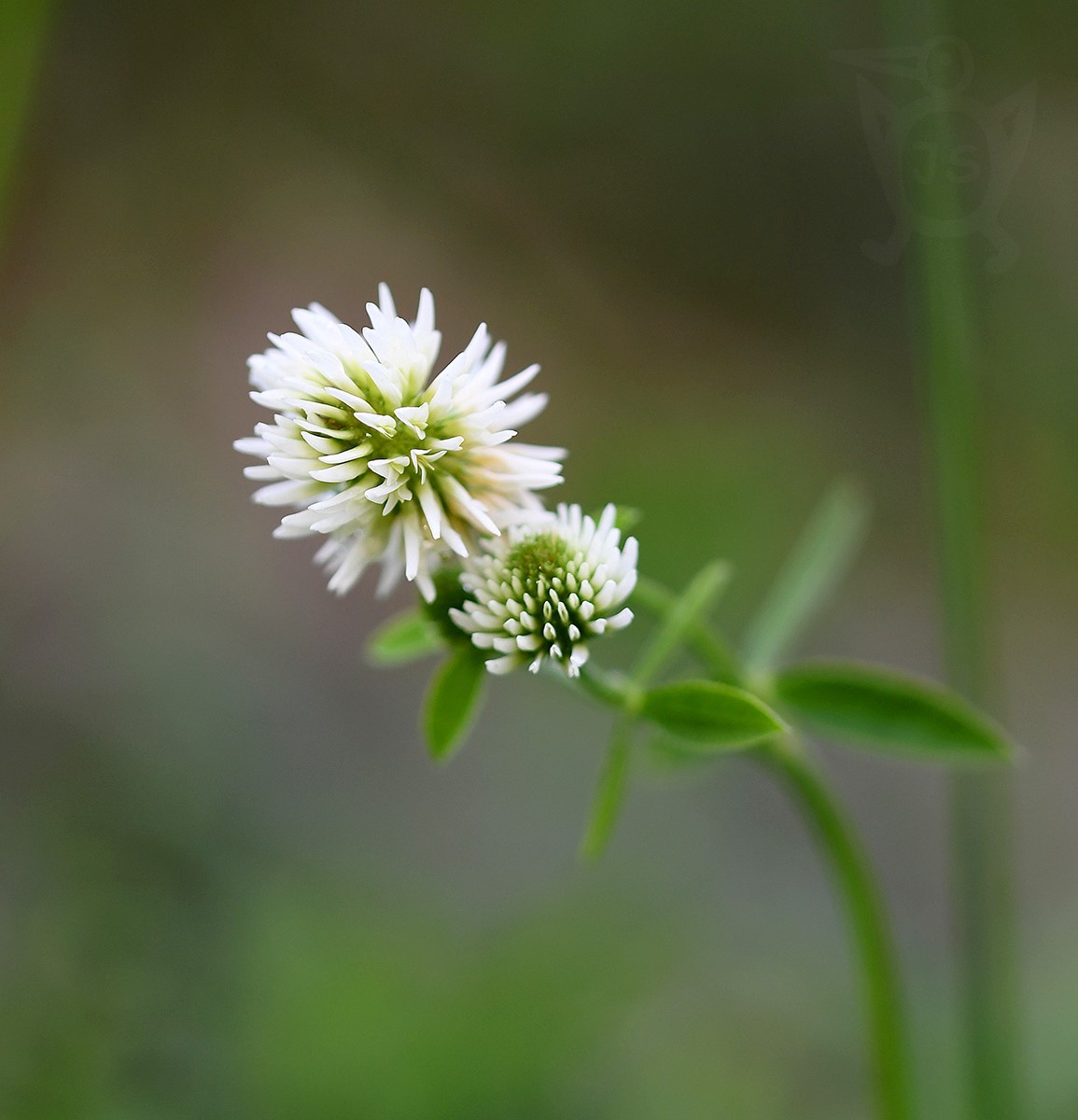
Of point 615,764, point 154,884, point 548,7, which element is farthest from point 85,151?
point 615,764

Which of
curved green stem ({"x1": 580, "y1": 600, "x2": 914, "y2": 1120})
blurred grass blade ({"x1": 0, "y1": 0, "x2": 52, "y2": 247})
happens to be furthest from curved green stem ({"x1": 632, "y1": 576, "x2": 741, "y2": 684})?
blurred grass blade ({"x1": 0, "y1": 0, "x2": 52, "y2": 247})

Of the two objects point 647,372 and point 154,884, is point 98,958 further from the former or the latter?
point 647,372

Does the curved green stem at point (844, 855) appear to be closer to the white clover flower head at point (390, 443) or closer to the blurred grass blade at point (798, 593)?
the blurred grass blade at point (798, 593)

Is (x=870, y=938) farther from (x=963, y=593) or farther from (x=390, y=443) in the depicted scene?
(x=390, y=443)

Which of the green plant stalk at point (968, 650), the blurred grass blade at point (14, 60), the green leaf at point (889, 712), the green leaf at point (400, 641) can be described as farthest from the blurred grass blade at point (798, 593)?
the blurred grass blade at point (14, 60)

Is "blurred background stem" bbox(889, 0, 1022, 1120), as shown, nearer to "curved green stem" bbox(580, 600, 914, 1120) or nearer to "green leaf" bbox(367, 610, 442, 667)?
"curved green stem" bbox(580, 600, 914, 1120)
